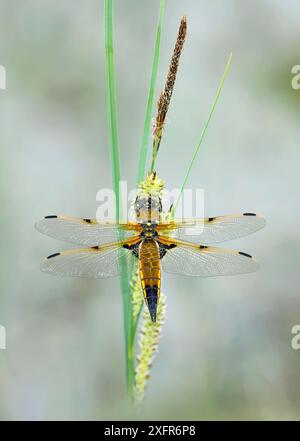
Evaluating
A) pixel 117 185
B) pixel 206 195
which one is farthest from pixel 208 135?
pixel 117 185

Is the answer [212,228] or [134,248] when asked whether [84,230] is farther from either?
[212,228]

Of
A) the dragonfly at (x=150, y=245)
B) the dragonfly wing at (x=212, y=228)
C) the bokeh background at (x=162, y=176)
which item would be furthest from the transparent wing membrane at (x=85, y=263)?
the bokeh background at (x=162, y=176)

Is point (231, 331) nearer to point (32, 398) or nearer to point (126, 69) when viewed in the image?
point (32, 398)

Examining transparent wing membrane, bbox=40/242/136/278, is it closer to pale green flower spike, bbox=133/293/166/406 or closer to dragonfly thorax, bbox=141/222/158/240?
dragonfly thorax, bbox=141/222/158/240

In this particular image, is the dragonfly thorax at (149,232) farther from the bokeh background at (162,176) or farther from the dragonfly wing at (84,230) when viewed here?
the bokeh background at (162,176)

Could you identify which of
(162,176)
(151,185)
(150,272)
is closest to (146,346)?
(150,272)

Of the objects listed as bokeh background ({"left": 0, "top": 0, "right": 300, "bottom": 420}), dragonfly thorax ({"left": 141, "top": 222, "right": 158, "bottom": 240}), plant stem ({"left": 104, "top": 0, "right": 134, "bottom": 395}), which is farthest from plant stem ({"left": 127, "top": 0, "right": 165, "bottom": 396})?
bokeh background ({"left": 0, "top": 0, "right": 300, "bottom": 420})
